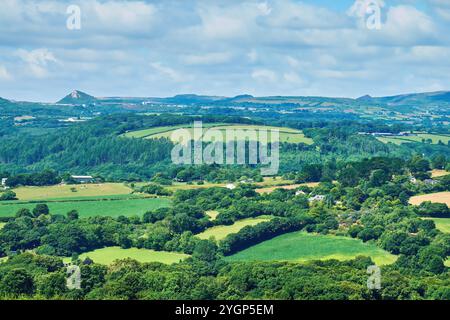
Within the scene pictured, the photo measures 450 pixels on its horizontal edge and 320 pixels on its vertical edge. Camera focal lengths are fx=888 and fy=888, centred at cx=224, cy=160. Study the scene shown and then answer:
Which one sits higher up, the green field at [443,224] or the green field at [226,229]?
the green field at [443,224]

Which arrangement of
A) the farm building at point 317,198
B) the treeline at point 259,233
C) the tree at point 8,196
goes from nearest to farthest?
the treeline at point 259,233
the farm building at point 317,198
the tree at point 8,196

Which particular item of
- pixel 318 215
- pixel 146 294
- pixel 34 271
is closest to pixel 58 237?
pixel 34 271

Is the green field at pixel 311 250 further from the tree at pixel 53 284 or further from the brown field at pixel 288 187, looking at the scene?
the brown field at pixel 288 187

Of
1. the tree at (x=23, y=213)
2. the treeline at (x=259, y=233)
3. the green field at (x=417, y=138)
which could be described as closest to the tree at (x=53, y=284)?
the treeline at (x=259, y=233)

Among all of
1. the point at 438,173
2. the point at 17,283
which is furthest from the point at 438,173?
the point at 17,283

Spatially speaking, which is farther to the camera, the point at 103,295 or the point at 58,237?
the point at 58,237

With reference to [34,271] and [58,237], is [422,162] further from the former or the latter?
[34,271]
